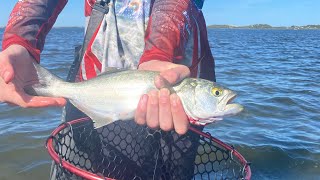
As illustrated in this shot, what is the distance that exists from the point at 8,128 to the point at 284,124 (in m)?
5.95

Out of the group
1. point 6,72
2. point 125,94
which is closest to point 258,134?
point 125,94

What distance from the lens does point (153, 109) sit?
254 cm

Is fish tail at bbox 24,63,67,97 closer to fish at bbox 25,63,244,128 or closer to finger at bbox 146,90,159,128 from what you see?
fish at bbox 25,63,244,128

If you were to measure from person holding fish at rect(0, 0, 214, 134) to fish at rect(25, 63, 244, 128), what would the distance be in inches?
3.7

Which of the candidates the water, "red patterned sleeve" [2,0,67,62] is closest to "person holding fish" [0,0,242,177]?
"red patterned sleeve" [2,0,67,62]

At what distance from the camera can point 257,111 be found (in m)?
9.16

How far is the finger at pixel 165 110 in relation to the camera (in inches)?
99.0

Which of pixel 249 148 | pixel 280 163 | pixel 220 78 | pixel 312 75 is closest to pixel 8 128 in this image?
pixel 249 148

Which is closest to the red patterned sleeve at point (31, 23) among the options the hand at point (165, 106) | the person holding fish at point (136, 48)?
the person holding fish at point (136, 48)

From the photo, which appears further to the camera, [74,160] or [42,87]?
[74,160]

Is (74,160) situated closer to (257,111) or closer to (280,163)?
(280,163)

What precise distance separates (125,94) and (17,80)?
0.81m

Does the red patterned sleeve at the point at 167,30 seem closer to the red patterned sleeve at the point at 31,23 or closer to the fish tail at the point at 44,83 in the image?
the fish tail at the point at 44,83

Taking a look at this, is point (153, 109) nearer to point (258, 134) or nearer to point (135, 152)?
point (135, 152)
